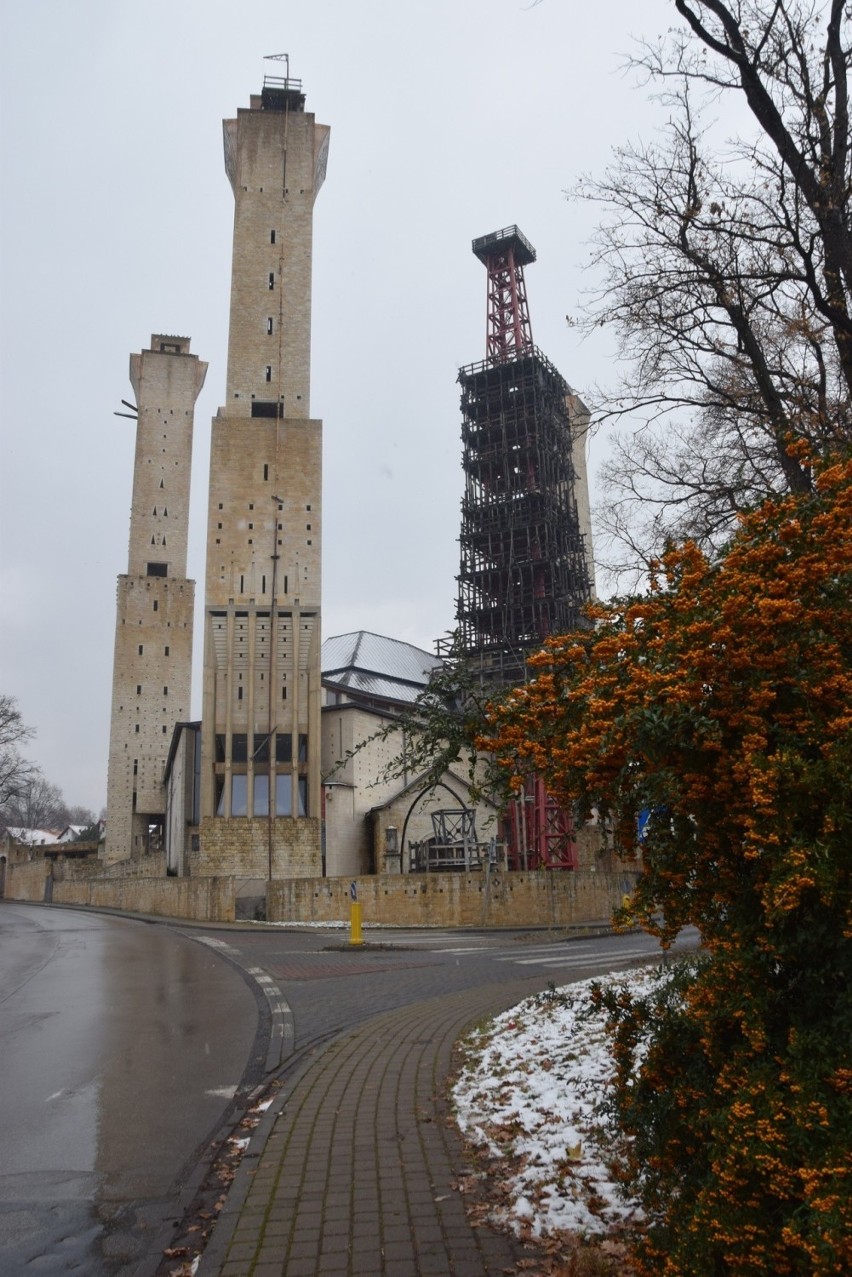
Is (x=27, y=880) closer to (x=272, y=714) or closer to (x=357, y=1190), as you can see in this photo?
(x=272, y=714)

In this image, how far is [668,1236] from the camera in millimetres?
3170

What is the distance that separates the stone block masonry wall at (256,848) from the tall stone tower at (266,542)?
0.17 ft

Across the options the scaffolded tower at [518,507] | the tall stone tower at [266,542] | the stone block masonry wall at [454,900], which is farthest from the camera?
the scaffolded tower at [518,507]

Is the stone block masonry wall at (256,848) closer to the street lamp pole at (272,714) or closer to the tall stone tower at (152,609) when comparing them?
the street lamp pole at (272,714)

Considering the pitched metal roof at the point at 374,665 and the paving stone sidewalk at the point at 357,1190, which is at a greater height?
the pitched metal roof at the point at 374,665

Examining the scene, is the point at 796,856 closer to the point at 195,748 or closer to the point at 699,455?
the point at 699,455

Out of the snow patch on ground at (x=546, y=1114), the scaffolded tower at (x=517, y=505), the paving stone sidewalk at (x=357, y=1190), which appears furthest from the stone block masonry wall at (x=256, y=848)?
the paving stone sidewalk at (x=357, y=1190)

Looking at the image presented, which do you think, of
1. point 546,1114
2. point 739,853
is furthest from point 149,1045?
point 739,853

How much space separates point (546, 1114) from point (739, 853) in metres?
3.20

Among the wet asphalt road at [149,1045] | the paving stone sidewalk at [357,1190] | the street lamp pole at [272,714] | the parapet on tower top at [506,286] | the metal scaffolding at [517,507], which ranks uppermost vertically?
the parapet on tower top at [506,286]

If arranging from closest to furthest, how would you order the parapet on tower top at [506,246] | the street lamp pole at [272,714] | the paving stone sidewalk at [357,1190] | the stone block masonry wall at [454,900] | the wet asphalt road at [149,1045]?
the paving stone sidewalk at [357,1190]
the wet asphalt road at [149,1045]
the stone block masonry wall at [454,900]
the street lamp pole at [272,714]
the parapet on tower top at [506,246]

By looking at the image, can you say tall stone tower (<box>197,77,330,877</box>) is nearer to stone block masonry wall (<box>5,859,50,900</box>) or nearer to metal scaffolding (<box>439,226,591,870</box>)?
metal scaffolding (<box>439,226,591,870</box>)

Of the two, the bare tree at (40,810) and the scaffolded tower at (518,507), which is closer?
the scaffolded tower at (518,507)

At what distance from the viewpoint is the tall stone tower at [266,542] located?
141 feet
